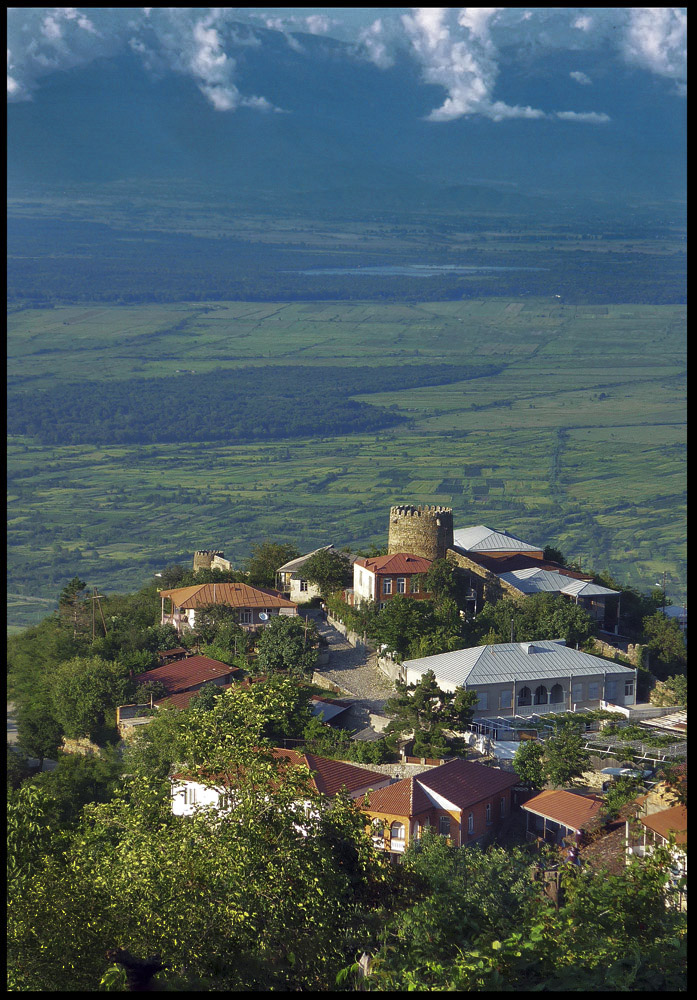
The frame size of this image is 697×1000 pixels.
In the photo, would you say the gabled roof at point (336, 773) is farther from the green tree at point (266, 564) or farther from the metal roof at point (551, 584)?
the green tree at point (266, 564)

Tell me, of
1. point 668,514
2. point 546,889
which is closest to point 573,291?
point 668,514

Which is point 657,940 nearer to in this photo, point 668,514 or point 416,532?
point 416,532

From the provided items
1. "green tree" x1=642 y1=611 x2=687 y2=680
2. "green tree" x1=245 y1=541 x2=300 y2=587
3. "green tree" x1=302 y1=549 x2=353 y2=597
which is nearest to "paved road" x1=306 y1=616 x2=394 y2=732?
"green tree" x1=302 y1=549 x2=353 y2=597

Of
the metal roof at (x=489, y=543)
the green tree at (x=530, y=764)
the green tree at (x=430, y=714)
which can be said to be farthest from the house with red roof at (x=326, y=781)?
the metal roof at (x=489, y=543)

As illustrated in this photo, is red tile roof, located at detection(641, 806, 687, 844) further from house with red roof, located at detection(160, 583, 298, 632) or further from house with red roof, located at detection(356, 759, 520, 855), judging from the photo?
house with red roof, located at detection(160, 583, 298, 632)

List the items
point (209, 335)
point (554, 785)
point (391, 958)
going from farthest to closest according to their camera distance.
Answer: point (209, 335), point (554, 785), point (391, 958)

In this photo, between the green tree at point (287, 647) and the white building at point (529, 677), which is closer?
the white building at point (529, 677)
